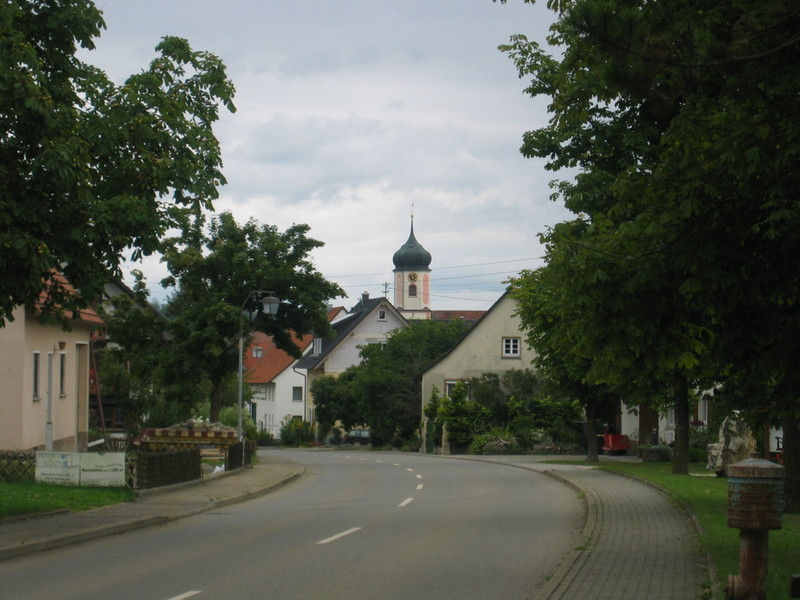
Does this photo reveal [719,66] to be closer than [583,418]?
Yes

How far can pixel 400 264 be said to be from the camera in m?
147

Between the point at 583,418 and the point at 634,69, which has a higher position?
the point at 634,69

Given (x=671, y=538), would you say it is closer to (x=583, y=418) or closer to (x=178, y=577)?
(x=178, y=577)

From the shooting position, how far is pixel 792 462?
55.1ft

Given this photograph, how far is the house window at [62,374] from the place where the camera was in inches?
1211

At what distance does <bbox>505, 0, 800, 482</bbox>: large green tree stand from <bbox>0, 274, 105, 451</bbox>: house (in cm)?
1561

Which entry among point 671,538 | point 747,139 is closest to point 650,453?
point 671,538

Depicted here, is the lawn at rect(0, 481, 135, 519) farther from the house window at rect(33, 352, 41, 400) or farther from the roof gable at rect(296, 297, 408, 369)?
the roof gable at rect(296, 297, 408, 369)

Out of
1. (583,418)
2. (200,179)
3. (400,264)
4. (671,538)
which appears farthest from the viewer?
(400,264)

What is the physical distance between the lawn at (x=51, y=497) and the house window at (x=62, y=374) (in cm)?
958

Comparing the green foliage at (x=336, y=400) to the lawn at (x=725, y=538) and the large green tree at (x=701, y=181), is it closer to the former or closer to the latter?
the lawn at (x=725, y=538)

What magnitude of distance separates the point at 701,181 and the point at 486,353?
171ft

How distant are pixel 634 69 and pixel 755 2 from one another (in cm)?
115

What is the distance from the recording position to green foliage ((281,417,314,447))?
75125mm
